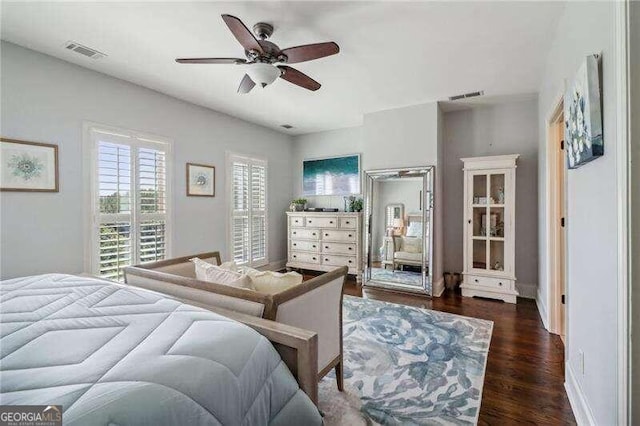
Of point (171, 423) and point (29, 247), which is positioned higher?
point (29, 247)

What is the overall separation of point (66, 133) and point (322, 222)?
351 centimetres

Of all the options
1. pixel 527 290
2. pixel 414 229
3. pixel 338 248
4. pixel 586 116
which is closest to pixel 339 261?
pixel 338 248

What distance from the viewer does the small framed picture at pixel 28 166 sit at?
246 cm

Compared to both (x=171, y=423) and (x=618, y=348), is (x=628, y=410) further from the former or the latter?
(x=171, y=423)

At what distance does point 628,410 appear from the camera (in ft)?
3.47

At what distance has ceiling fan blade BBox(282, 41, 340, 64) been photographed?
207 cm

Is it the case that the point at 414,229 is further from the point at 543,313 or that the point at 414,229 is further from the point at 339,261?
the point at 543,313

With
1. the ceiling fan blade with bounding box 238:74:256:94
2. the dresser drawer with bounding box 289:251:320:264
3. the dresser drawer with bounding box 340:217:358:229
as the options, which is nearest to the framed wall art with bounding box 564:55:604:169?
the ceiling fan blade with bounding box 238:74:256:94

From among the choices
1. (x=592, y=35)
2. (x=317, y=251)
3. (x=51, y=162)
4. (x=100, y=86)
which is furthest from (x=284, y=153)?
(x=592, y=35)

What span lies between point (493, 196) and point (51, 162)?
514cm

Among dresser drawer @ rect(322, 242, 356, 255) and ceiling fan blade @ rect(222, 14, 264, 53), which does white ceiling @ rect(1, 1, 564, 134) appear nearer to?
ceiling fan blade @ rect(222, 14, 264, 53)

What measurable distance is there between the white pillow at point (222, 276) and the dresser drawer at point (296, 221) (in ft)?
10.5

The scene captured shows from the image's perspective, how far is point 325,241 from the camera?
5.00 m

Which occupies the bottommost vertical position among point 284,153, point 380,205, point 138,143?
point 380,205
